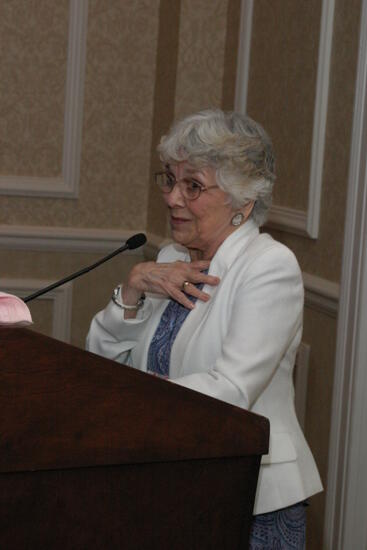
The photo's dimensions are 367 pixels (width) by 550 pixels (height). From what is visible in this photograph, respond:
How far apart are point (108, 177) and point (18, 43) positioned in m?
0.66

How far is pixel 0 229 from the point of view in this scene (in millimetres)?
4117

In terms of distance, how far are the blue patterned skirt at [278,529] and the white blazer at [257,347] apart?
36 mm

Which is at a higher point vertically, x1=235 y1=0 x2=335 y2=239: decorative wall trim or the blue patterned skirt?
x1=235 y1=0 x2=335 y2=239: decorative wall trim

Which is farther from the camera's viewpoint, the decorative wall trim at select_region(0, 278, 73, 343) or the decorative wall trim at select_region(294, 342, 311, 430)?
the decorative wall trim at select_region(0, 278, 73, 343)

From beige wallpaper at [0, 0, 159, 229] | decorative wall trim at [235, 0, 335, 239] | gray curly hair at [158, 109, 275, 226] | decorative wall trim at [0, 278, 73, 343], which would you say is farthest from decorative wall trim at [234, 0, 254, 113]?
gray curly hair at [158, 109, 275, 226]

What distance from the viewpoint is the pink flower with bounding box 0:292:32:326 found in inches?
48.7

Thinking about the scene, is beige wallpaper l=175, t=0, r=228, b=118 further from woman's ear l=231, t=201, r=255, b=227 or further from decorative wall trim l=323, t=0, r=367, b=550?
woman's ear l=231, t=201, r=255, b=227

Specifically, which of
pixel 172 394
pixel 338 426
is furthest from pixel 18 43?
pixel 172 394

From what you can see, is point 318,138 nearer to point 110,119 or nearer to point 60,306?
point 110,119

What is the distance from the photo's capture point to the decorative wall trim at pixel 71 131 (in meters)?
4.14

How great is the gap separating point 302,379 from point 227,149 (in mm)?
1129

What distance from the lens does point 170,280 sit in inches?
82.3

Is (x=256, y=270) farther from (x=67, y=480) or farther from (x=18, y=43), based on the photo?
(x=18, y=43)

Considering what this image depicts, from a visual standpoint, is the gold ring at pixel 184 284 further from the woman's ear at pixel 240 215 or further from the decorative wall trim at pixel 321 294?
the decorative wall trim at pixel 321 294
